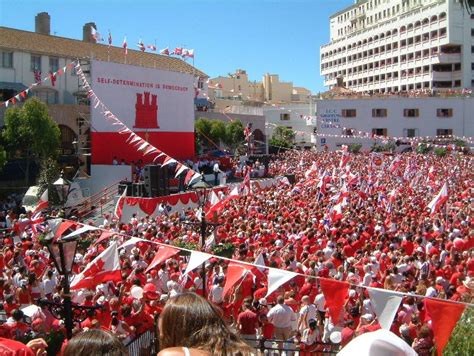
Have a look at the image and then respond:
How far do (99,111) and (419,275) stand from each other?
2522cm

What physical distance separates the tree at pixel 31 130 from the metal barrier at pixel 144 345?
25479 millimetres

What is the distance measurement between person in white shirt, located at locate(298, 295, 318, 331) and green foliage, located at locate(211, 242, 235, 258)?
586cm

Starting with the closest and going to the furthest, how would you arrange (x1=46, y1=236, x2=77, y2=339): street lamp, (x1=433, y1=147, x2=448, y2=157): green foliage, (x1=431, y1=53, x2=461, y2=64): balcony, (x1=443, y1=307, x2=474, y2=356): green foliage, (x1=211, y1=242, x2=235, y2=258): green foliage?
(x1=443, y1=307, x2=474, y2=356): green foliage
(x1=46, y1=236, x2=77, y2=339): street lamp
(x1=211, y1=242, x2=235, y2=258): green foliage
(x1=433, y1=147, x2=448, y2=157): green foliage
(x1=431, y1=53, x2=461, y2=64): balcony

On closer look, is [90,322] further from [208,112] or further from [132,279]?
[208,112]

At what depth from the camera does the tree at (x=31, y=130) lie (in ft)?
105

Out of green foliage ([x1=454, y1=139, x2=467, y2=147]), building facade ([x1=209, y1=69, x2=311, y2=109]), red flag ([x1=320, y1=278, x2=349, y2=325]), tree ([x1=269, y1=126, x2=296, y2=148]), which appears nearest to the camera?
red flag ([x1=320, y1=278, x2=349, y2=325])

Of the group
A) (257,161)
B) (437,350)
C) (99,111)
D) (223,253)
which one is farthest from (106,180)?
(437,350)

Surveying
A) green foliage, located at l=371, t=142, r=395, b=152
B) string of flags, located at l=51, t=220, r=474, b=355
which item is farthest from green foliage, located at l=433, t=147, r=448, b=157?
string of flags, located at l=51, t=220, r=474, b=355

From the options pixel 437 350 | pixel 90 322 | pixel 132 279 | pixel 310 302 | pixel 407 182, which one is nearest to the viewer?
pixel 437 350

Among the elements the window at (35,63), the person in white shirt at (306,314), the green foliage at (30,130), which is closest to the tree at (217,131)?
the window at (35,63)

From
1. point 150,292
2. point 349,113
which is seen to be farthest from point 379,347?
point 349,113

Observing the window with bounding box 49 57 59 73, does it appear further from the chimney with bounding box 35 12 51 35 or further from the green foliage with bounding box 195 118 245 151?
the green foliage with bounding box 195 118 245 151

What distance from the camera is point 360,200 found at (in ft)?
74.4

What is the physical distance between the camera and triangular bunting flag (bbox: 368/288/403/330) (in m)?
7.22
